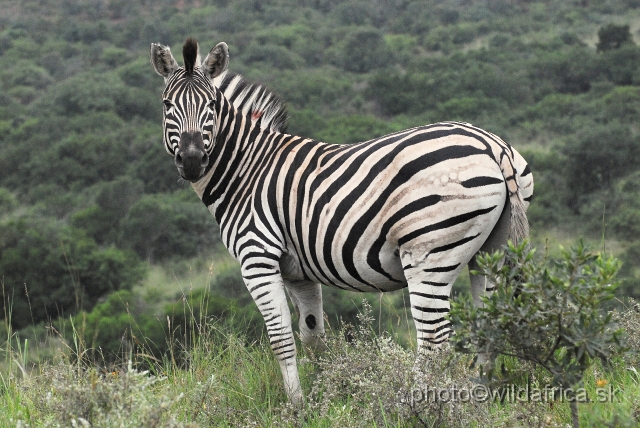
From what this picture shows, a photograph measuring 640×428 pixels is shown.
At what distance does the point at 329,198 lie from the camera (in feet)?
15.9

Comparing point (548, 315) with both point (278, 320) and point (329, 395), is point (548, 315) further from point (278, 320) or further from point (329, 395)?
point (278, 320)

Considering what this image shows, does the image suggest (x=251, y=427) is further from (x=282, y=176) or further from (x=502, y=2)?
(x=502, y=2)

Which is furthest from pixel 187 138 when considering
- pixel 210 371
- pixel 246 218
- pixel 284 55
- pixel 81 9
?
pixel 81 9

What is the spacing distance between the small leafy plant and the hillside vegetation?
0.20 meters

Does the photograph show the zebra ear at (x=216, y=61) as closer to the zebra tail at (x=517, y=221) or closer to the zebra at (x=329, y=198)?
the zebra at (x=329, y=198)

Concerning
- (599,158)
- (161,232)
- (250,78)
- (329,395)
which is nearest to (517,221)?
(329,395)

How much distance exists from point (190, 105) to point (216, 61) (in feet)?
1.77

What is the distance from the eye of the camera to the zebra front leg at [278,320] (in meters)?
5.09

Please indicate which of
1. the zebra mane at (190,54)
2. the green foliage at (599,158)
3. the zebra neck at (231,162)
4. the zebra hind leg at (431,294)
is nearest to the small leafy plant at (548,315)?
the zebra hind leg at (431,294)

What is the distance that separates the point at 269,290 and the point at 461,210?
1358 millimetres

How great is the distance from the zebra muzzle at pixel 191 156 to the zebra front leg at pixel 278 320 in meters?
0.69

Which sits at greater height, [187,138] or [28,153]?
[187,138]

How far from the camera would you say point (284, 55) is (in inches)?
2564

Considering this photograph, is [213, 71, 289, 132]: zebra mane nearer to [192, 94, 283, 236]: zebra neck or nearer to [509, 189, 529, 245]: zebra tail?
[192, 94, 283, 236]: zebra neck
